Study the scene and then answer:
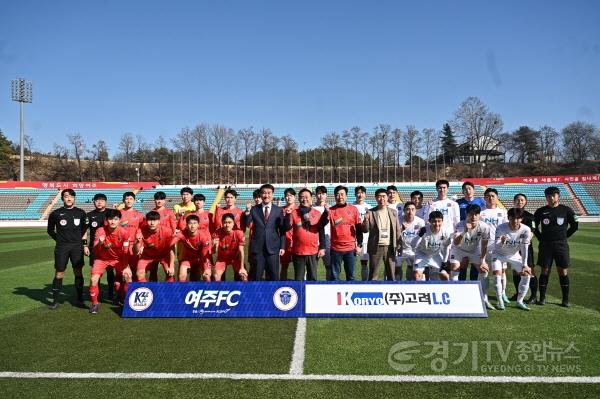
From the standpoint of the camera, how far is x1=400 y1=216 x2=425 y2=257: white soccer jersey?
24.8ft

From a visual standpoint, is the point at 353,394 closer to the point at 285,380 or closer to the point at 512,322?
the point at 285,380

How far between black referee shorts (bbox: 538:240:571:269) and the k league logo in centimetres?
700

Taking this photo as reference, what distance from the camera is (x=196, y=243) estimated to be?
285 inches

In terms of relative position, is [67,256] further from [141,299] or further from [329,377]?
[329,377]

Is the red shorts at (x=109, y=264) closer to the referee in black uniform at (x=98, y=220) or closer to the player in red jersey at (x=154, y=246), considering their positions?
the player in red jersey at (x=154, y=246)

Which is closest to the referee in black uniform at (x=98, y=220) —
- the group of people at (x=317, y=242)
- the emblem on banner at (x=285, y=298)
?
the group of people at (x=317, y=242)

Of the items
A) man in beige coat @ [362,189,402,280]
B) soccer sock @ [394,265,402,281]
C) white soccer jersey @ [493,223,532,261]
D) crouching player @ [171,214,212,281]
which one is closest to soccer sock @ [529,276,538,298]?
white soccer jersey @ [493,223,532,261]

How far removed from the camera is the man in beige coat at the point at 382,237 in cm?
727

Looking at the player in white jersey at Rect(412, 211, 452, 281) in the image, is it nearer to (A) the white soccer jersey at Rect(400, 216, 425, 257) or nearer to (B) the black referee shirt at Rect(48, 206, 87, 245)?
(A) the white soccer jersey at Rect(400, 216, 425, 257)

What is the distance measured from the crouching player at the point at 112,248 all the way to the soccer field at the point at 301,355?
75cm

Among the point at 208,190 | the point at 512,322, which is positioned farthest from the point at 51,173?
the point at 512,322

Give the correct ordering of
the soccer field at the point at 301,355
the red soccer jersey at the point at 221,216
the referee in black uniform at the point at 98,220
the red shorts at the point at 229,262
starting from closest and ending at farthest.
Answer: the soccer field at the point at 301,355 → the red shorts at the point at 229,262 → the red soccer jersey at the point at 221,216 → the referee in black uniform at the point at 98,220

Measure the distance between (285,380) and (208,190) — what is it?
42619 millimetres

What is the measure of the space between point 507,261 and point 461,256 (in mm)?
803
